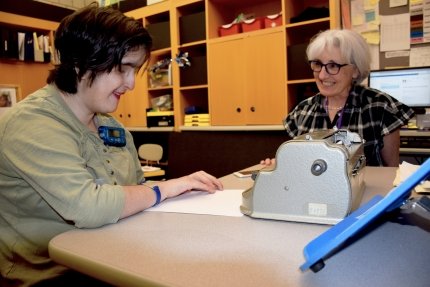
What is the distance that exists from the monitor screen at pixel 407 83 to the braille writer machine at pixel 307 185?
2.13 meters

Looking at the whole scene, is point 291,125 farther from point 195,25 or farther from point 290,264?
point 195,25

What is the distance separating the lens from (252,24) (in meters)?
3.15

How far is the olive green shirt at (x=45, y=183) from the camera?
80cm

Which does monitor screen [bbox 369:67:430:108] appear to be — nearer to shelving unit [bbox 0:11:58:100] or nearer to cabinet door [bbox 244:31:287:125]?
cabinet door [bbox 244:31:287:125]

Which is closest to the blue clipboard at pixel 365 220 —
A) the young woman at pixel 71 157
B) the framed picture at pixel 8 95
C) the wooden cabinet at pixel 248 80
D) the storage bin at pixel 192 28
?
the young woman at pixel 71 157

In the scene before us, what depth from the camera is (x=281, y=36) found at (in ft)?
9.57

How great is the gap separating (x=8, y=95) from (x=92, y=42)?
3689mm

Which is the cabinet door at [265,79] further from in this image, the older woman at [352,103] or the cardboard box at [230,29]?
the older woman at [352,103]

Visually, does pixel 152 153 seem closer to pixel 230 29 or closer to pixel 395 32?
pixel 230 29

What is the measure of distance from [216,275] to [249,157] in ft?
7.01

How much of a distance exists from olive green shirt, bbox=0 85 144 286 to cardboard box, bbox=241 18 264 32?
2.38 meters

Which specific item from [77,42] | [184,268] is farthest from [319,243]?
[77,42]

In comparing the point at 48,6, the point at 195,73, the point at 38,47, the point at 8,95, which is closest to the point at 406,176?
the point at 195,73

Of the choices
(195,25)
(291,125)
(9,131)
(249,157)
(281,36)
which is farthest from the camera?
(195,25)
